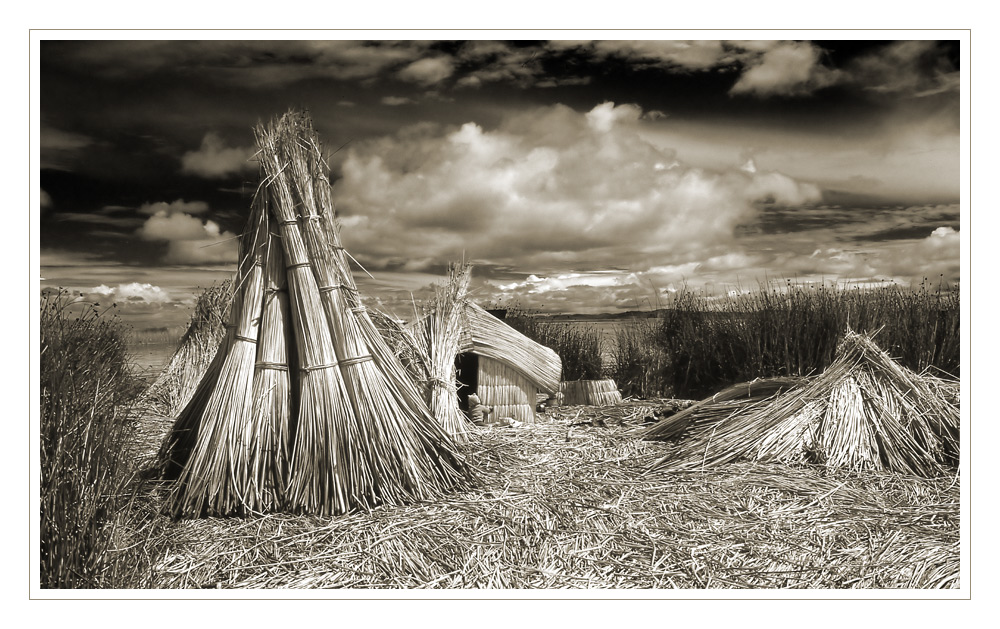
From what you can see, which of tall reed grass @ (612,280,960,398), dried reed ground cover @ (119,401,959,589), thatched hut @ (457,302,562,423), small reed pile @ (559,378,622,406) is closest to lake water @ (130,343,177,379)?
thatched hut @ (457,302,562,423)

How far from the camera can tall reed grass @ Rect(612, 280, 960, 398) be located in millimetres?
5695

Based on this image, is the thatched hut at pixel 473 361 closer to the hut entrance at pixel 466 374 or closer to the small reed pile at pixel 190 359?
the hut entrance at pixel 466 374

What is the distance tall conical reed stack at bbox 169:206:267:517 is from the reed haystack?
2.26 meters

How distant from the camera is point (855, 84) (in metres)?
3.83

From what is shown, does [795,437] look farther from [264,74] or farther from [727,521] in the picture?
[264,74]

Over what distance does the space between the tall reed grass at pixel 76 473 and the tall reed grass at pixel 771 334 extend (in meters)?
5.07

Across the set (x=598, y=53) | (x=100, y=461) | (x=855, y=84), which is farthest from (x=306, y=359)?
(x=855, y=84)

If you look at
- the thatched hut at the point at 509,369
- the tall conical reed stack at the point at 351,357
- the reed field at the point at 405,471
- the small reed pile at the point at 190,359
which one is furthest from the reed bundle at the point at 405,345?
the small reed pile at the point at 190,359

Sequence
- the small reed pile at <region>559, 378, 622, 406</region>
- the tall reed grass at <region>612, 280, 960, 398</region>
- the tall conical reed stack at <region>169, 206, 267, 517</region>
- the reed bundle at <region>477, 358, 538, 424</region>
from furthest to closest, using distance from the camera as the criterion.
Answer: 1. the small reed pile at <region>559, 378, 622, 406</region>
2. the tall reed grass at <region>612, 280, 960, 398</region>
3. the reed bundle at <region>477, 358, 538, 424</region>
4. the tall conical reed stack at <region>169, 206, 267, 517</region>

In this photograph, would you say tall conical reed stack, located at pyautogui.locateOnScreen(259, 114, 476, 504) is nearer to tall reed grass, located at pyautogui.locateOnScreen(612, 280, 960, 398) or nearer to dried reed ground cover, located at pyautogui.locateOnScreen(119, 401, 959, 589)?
dried reed ground cover, located at pyautogui.locateOnScreen(119, 401, 959, 589)

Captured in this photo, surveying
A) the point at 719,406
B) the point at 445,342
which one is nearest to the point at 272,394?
the point at 445,342
